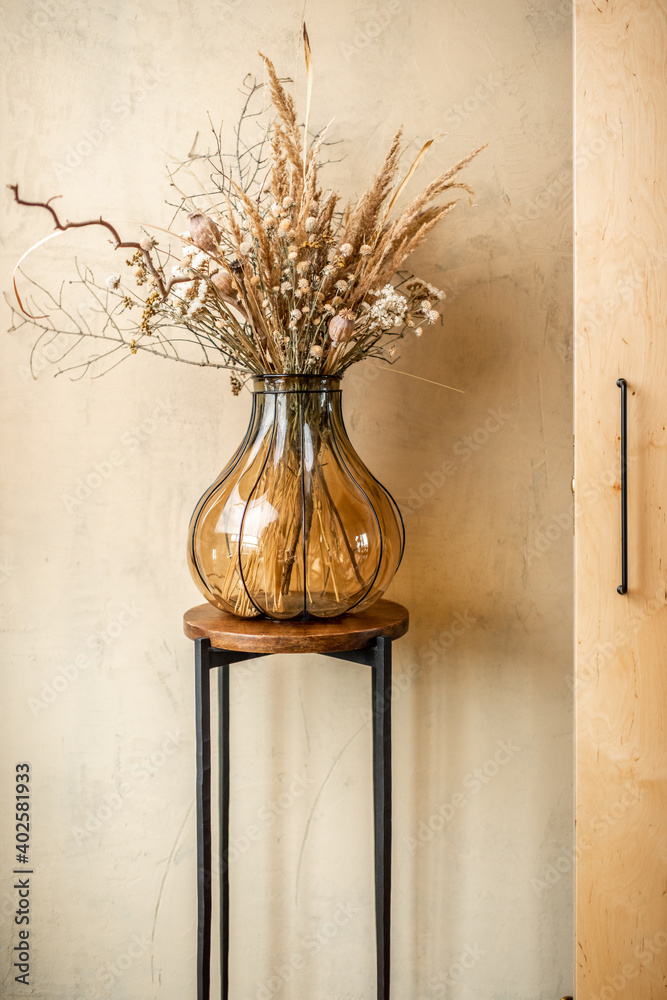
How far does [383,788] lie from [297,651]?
1.16 ft

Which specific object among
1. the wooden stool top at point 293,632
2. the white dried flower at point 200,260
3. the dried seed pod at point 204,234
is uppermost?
the dried seed pod at point 204,234

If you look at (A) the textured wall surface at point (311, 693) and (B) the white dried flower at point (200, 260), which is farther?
(A) the textured wall surface at point (311, 693)

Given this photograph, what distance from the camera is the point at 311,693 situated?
1.62 meters

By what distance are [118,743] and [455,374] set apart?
1.19 metres

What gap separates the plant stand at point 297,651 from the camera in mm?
1185

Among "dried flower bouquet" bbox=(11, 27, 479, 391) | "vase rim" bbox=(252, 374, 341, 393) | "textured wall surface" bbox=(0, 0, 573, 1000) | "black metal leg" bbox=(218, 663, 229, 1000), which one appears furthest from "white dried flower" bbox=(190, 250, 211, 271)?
"black metal leg" bbox=(218, 663, 229, 1000)

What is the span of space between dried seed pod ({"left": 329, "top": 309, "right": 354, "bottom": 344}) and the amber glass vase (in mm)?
92

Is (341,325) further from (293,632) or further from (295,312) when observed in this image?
(293,632)

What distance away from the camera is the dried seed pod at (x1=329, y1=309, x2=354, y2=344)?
1199 millimetres

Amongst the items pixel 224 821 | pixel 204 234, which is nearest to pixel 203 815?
pixel 224 821

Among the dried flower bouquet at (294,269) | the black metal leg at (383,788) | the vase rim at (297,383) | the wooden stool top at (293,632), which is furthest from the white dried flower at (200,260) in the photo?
the black metal leg at (383,788)

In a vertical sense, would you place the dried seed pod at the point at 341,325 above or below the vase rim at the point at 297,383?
above

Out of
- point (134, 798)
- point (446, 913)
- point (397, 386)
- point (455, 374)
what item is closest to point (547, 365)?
point (455, 374)

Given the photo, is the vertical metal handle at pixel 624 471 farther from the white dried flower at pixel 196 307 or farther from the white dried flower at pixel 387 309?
the white dried flower at pixel 196 307
